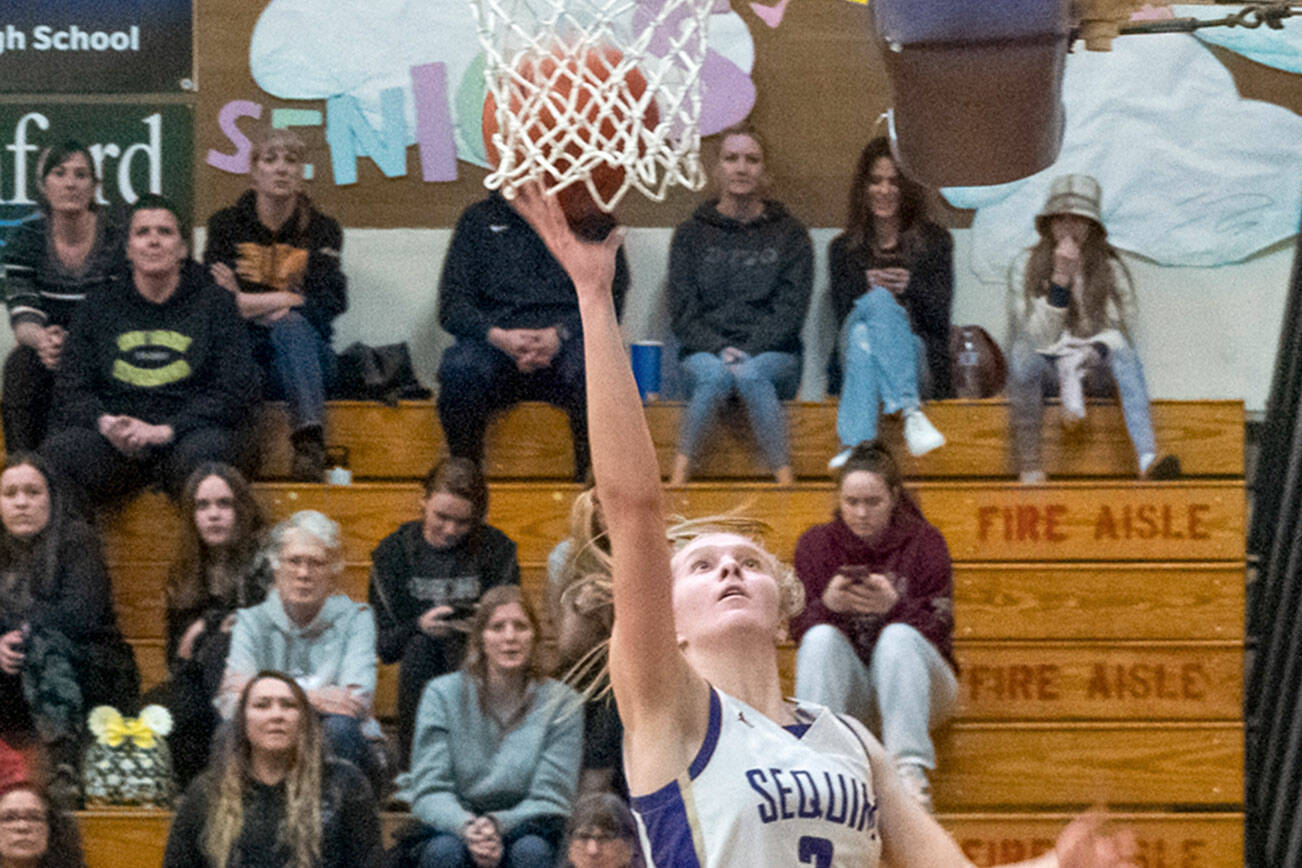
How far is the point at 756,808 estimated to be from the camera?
2.12 metres

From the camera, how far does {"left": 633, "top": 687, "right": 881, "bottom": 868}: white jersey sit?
2111 mm

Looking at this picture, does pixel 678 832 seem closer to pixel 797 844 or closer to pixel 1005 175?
Result: pixel 797 844

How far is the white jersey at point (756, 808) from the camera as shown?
2.11 meters

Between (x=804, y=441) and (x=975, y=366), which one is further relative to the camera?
(x=975, y=366)

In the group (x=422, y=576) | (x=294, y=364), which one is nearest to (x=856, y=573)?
(x=422, y=576)

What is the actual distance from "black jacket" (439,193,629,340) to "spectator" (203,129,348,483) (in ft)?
1.55

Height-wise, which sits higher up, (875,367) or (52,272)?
(52,272)

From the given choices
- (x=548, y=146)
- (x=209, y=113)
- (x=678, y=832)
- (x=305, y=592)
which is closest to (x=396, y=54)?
(x=209, y=113)

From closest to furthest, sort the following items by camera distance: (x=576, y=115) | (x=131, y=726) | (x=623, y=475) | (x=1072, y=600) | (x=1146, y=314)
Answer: (x=623, y=475) < (x=576, y=115) < (x=131, y=726) < (x=1072, y=600) < (x=1146, y=314)

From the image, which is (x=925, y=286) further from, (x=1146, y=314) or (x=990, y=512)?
(x=1146, y=314)

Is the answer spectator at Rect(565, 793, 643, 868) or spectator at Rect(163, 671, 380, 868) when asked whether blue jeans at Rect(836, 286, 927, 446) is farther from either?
spectator at Rect(163, 671, 380, 868)

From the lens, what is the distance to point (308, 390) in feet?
18.6

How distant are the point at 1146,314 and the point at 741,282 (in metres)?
1.74

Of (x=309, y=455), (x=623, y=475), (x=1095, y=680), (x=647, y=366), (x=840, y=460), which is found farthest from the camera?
(x=647, y=366)
